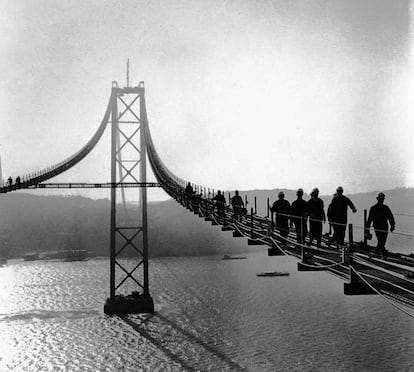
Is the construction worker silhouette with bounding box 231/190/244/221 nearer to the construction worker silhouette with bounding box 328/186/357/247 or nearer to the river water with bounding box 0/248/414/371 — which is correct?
the construction worker silhouette with bounding box 328/186/357/247

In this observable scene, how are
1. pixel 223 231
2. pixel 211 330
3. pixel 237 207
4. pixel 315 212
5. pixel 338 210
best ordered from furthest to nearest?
pixel 211 330, pixel 223 231, pixel 237 207, pixel 315 212, pixel 338 210

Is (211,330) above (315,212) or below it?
below

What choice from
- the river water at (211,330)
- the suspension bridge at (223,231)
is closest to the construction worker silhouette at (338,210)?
the suspension bridge at (223,231)

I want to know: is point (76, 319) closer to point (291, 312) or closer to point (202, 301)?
point (202, 301)

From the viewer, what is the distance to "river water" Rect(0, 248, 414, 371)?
2547cm

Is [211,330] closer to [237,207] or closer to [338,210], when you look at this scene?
[237,207]

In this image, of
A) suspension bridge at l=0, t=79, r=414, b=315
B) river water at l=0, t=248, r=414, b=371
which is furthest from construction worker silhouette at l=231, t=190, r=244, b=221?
river water at l=0, t=248, r=414, b=371

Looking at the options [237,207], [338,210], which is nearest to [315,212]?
[338,210]

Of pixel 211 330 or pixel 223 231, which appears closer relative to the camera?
pixel 223 231

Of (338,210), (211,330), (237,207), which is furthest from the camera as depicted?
(211,330)

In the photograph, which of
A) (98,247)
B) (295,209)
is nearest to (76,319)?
(295,209)

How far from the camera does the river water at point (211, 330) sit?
25.5 m

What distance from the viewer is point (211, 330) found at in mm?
32188

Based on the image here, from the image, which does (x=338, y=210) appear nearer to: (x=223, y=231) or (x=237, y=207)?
(x=237, y=207)
